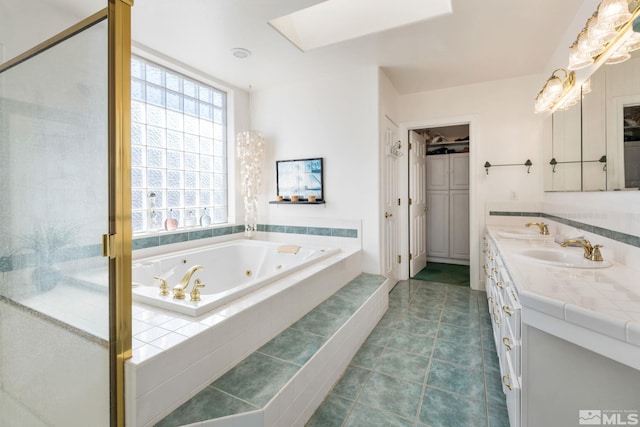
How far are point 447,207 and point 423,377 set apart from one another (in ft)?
11.7

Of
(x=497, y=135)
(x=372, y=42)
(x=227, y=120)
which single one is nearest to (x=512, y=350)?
(x=372, y=42)

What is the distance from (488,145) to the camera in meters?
3.41

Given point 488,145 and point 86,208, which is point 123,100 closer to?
point 86,208

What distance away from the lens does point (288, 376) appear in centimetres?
137

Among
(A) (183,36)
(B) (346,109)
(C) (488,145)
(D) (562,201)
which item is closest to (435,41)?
(B) (346,109)

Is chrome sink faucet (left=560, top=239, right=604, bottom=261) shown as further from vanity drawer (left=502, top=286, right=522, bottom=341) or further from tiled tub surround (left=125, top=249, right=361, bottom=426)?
tiled tub surround (left=125, top=249, right=361, bottom=426)

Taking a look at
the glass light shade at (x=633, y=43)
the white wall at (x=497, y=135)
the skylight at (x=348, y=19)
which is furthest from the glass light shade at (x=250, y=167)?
the glass light shade at (x=633, y=43)

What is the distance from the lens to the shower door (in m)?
1.11

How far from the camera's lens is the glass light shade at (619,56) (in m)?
1.32

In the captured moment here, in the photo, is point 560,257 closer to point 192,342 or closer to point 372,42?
point 192,342

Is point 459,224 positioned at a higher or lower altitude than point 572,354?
higher

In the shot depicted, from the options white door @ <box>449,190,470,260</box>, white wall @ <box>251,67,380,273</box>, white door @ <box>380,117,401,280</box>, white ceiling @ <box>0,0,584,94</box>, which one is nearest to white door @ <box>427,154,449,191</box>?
white door @ <box>449,190,470,260</box>

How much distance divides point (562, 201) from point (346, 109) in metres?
2.18

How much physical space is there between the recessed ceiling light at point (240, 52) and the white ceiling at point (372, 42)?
0.05 metres
